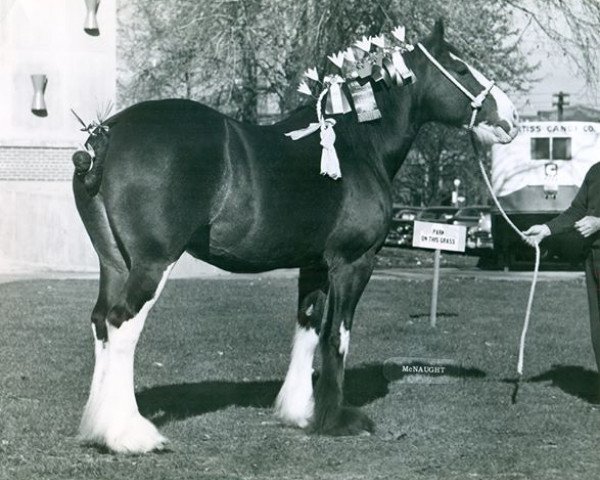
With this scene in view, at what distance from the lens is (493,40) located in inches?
805

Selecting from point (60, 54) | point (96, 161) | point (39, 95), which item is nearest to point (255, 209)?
point (96, 161)

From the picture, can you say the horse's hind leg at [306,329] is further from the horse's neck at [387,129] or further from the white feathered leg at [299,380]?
the horse's neck at [387,129]

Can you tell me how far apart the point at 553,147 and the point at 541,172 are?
0.69 meters

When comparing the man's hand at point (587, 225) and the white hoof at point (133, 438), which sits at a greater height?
the man's hand at point (587, 225)

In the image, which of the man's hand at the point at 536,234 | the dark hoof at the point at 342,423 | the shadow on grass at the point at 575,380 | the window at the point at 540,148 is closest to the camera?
the dark hoof at the point at 342,423

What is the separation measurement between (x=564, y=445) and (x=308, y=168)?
2.44 meters

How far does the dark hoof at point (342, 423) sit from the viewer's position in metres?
6.55

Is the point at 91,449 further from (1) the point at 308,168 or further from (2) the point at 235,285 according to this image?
(2) the point at 235,285

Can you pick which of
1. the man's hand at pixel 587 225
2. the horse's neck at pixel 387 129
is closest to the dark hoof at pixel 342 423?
the horse's neck at pixel 387 129

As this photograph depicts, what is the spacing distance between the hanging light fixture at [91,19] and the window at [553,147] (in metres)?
11.3

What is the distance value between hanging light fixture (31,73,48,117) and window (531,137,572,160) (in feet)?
39.1

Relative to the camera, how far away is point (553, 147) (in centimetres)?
2444

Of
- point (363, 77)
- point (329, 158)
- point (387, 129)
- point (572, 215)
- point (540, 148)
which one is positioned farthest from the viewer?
point (540, 148)

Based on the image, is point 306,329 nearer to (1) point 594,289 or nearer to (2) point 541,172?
(1) point 594,289
